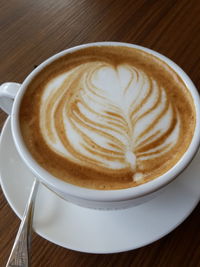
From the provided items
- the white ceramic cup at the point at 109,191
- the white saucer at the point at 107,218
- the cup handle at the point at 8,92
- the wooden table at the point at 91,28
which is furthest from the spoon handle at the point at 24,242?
the wooden table at the point at 91,28

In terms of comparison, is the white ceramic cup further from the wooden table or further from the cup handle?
the wooden table

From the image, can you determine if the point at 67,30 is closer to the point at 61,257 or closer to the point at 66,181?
the point at 66,181

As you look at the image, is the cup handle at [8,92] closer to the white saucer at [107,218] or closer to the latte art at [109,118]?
the latte art at [109,118]

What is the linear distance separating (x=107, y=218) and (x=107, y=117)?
0.93ft

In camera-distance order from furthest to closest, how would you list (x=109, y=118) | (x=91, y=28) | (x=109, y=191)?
(x=91, y=28), (x=109, y=118), (x=109, y=191)

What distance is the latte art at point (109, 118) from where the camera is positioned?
78 centimetres

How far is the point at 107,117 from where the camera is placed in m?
0.83

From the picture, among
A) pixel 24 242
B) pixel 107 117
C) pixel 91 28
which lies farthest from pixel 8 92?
pixel 91 28

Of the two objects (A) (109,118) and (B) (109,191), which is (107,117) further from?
(B) (109,191)

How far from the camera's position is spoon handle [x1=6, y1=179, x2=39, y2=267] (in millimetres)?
779

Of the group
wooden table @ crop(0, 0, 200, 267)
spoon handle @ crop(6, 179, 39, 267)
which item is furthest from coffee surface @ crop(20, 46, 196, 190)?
wooden table @ crop(0, 0, 200, 267)

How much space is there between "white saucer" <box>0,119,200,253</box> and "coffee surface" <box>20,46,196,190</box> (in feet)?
Result: 0.55

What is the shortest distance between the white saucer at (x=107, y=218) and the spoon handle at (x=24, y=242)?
0.03 m

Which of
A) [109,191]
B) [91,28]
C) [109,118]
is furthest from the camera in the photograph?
[91,28]
